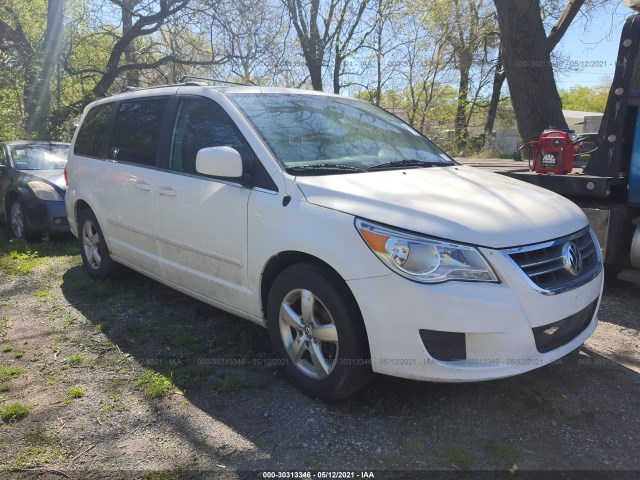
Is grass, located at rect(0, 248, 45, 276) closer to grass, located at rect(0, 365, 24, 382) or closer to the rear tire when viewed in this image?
the rear tire

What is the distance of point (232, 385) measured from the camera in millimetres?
3244

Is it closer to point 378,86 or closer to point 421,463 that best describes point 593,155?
point 421,463

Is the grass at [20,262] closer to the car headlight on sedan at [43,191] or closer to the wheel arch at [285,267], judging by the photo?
the car headlight on sedan at [43,191]

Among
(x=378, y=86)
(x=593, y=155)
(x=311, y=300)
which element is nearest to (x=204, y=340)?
(x=311, y=300)

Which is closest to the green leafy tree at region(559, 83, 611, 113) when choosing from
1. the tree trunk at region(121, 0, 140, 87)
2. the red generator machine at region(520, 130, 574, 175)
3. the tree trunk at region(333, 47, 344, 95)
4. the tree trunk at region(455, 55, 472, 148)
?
the tree trunk at region(455, 55, 472, 148)

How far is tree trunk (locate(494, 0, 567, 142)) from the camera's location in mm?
8375

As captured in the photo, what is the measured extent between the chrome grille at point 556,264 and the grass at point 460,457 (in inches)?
34.8

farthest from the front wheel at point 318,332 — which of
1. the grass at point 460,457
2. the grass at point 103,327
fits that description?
the grass at point 103,327

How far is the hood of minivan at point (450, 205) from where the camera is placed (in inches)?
103

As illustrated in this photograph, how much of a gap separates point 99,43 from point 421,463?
17684mm

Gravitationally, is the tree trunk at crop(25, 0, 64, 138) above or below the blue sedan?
above

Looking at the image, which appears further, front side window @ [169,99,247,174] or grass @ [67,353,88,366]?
grass @ [67,353,88,366]

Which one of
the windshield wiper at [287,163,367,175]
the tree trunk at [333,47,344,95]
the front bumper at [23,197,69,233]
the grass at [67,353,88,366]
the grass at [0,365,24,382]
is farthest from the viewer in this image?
the tree trunk at [333,47,344,95]

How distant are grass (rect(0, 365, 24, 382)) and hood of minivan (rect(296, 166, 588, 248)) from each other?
2.29 m
